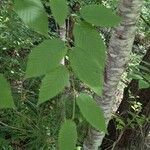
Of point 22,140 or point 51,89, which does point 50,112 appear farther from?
point 51,89

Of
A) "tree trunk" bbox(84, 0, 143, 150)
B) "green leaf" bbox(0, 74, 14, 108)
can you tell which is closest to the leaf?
"green leaf" bbox(0, 74, 14, 108)

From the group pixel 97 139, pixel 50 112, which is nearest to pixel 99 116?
pixel 97 139

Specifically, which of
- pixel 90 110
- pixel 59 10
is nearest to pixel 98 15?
pixel 59 10

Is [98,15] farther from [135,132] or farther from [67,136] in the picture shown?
[135,132]

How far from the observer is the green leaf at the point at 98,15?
2.64ft

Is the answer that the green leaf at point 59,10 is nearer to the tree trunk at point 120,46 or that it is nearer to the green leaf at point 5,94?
the green leaf at point 5,94

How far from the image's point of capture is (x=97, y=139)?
1.95 metres

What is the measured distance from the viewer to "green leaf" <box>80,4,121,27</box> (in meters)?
0.81

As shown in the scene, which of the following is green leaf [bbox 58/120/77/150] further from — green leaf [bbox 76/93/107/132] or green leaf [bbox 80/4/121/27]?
green leaf [bbox 80/4/121/27]

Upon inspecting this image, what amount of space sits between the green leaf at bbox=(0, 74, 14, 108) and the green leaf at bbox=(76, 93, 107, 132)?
0.17 meters

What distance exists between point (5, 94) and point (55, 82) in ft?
0.49

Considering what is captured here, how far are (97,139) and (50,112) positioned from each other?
1685 millimetres

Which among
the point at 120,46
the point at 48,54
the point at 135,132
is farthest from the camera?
the point at 135,132

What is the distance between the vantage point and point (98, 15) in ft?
2.66
